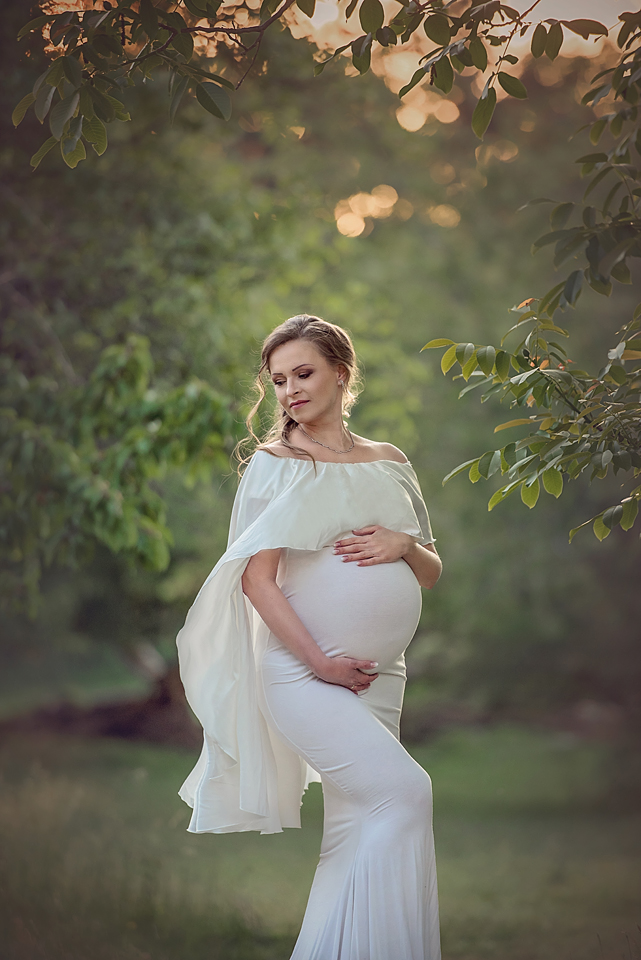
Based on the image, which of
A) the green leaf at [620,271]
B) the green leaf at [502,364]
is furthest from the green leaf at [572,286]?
the green leaf at [502,364]

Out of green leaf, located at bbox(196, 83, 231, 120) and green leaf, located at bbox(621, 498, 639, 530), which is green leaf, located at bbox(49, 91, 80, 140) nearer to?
green leaf, located at bbox(196, 83, 231, 120)

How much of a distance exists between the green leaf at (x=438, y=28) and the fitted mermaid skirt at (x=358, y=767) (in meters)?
0.96

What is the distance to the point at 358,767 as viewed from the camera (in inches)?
62.4

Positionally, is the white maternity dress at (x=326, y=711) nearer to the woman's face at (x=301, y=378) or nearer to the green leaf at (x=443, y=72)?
the woman's face at (x=301, y=378)

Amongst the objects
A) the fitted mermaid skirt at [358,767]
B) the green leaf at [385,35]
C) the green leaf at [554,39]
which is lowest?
the fitted mermaid skirt at [358,767]

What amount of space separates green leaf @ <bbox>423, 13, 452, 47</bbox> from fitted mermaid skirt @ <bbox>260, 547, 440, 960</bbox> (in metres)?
0.96

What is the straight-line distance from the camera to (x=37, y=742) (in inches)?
220

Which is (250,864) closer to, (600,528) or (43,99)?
(600,528)

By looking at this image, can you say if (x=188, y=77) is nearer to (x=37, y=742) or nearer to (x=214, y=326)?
(x=214, y=326)

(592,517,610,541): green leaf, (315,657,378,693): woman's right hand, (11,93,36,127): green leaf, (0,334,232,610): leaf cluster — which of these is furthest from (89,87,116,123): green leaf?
(0,334,232,610): leaf cluster

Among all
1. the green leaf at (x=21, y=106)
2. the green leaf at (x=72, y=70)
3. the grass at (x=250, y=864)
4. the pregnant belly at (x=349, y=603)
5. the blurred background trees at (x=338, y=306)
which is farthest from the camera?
the blurred background trees at (x=338, y=306)

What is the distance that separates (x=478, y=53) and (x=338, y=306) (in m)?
3.09

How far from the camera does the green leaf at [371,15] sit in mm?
1451

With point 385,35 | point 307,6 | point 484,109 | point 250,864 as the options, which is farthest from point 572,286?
point 250,864
